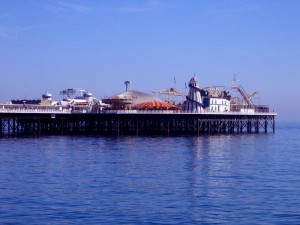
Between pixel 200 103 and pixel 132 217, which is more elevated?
pixel 200 103

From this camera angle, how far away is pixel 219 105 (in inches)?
5012

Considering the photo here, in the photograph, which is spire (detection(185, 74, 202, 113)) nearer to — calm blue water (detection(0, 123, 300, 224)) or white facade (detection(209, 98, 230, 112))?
white facade (detection(209, 98, 230, 112))

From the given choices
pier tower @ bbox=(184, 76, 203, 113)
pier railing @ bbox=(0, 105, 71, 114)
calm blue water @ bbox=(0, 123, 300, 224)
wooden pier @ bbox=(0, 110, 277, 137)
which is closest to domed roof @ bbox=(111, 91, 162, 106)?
wooden pier @ bbox=(0, 110, 277, 137)

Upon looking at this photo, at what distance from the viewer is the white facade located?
410 feet

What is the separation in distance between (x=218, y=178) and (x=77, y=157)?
1825cm

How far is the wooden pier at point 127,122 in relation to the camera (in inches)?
4124

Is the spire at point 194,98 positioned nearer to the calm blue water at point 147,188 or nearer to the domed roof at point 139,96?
the domed roof at point 139,96

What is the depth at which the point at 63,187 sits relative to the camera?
1524 inches

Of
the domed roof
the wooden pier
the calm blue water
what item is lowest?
the calm blue water

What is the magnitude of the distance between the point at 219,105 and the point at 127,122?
25839 millimetres

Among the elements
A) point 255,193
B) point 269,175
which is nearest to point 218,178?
point 269,175

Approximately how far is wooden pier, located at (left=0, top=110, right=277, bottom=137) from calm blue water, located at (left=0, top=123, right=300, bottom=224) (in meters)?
41.3

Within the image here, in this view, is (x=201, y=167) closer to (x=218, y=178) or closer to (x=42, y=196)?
(x=218, y=178)

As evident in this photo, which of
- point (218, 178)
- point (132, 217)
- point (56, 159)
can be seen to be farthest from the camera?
point (56, 159)
